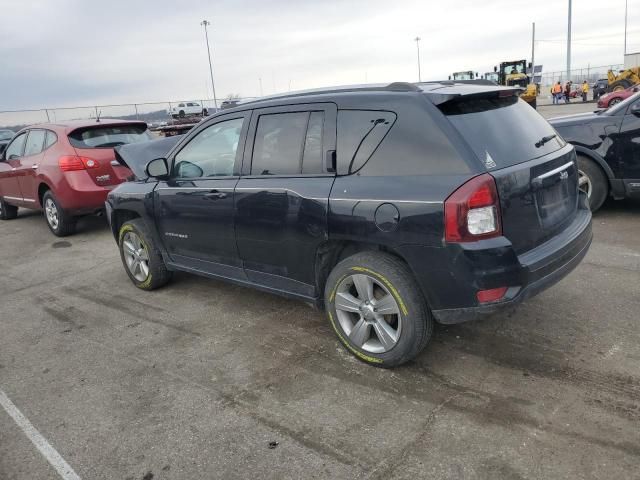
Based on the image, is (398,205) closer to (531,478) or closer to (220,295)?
(531,478)

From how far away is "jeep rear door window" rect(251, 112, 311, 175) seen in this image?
139 inches

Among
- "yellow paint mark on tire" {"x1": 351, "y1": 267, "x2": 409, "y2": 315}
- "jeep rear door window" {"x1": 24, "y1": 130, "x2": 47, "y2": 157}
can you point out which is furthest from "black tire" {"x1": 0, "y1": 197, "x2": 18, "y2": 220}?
"yellow paint mark on tire" {"x1": 351, "y1": 267, "x2": 409, "y2": 315}

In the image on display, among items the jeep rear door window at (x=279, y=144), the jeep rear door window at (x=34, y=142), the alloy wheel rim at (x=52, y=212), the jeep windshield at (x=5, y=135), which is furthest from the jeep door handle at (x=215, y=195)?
the jeep windshield at (x=5, y=135)

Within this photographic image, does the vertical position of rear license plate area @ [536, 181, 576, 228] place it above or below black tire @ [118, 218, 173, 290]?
above

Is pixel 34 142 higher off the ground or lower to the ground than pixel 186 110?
lower

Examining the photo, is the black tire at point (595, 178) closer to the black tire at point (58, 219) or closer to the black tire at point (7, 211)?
the black tire at point (58, 219)

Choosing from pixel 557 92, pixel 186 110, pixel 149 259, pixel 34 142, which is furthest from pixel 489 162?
pixel 186 110

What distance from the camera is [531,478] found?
2246 mm

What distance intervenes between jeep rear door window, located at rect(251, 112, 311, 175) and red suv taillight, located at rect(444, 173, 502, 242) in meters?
1.19

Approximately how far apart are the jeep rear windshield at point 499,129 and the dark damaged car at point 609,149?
3060mm

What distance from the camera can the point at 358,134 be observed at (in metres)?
3.20

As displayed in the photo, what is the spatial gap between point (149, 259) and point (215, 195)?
138 cm

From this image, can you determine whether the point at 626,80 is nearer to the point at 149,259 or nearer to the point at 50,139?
the point at 50,139

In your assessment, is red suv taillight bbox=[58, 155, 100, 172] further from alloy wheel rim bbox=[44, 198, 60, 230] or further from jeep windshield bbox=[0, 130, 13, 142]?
jeep windshield bbox=[0, 130, 13, 142]
